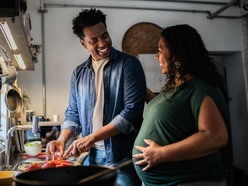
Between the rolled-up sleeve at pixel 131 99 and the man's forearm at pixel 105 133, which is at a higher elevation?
the rolled-up sleeve at pixel 131 99

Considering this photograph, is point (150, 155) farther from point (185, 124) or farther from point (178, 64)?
point (178, 64)

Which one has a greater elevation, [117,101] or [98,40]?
[98,40]

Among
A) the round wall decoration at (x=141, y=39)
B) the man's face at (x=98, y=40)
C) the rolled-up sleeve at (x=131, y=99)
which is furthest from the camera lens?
the round wall decoration at (x=141, y=39)

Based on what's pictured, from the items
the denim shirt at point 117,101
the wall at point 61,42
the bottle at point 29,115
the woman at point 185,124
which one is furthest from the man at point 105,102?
the wall at point 61,42

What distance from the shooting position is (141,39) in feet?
11.7

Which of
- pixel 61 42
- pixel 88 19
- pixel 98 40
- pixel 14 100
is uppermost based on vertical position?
pixel 61 42

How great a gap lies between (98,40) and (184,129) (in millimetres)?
773

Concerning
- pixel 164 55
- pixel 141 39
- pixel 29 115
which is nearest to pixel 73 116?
pixel 164 55

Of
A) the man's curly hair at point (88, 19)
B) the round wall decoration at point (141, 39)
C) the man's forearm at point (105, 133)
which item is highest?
the round wall decoration at point (141, 39)

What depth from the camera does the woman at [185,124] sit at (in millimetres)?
886

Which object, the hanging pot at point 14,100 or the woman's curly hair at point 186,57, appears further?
the hanging pot at point 14,100

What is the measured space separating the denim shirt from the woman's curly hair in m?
0.30

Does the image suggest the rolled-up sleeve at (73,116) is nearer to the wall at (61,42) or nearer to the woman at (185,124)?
the woman at (185,124)

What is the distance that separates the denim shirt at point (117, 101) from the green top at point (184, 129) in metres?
0.32
